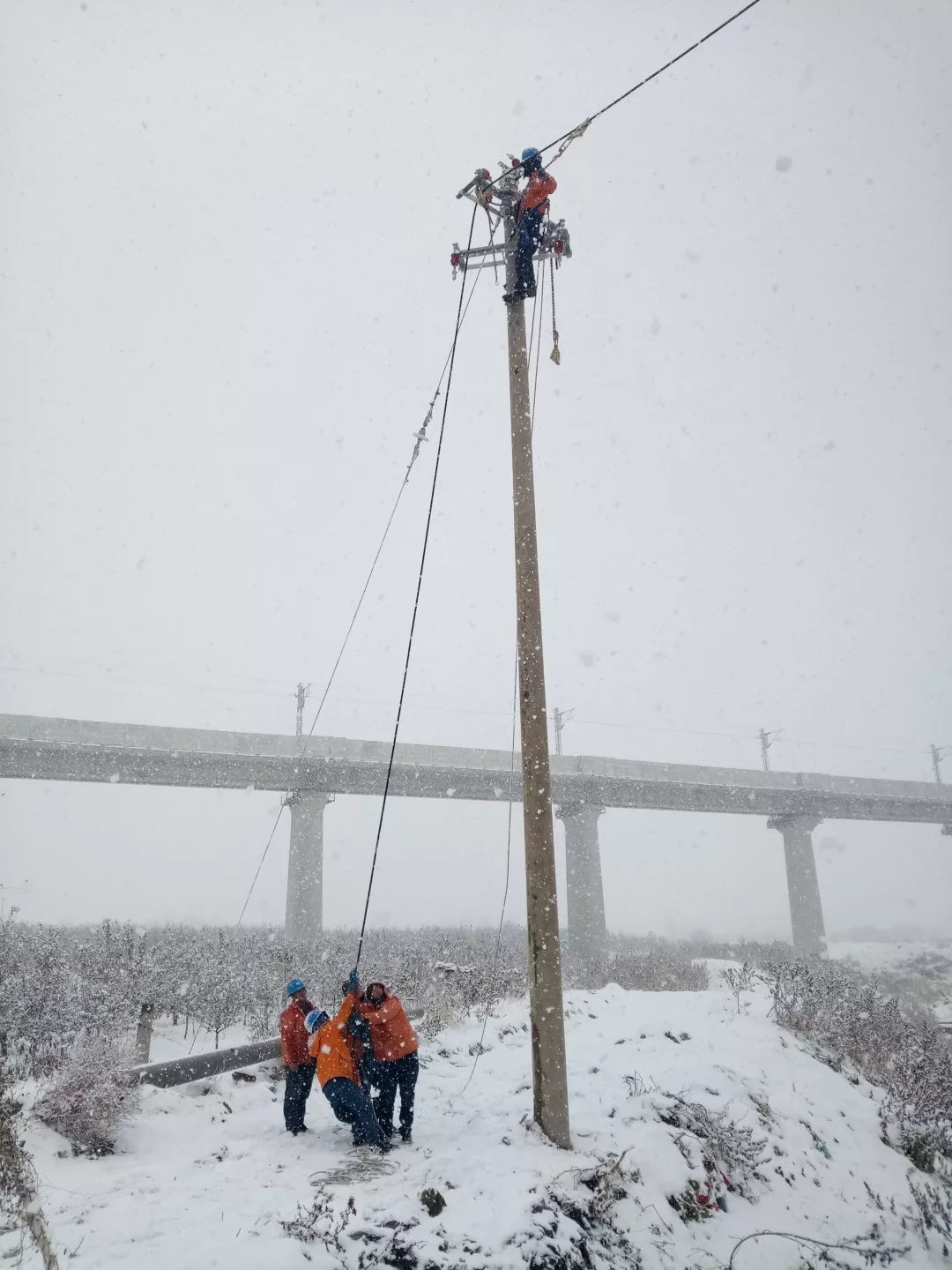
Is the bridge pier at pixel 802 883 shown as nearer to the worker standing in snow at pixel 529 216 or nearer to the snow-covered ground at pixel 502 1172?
the snow-covered ground at pixel 502 1172

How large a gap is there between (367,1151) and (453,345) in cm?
794

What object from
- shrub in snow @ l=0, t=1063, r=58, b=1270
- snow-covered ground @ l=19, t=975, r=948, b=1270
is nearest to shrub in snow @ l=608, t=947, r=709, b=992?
snow-covered ground @ l=19, t=975, r=948, b=1270

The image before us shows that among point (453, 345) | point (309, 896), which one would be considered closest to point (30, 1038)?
point (453, 345)

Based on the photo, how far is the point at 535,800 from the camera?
19.8ft

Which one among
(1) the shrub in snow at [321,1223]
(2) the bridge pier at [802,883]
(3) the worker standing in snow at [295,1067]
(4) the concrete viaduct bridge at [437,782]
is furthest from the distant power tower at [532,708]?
(2) the bridge pier at [802,883]

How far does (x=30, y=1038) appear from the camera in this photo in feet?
29.2

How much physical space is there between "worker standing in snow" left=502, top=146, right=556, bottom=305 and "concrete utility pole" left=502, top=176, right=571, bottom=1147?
0.35ft

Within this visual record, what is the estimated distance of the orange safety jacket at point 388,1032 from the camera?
6.41 m

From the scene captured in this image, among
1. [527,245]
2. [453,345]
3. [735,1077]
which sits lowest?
[735,1077]

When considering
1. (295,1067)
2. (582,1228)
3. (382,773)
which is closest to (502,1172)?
(582,1228)

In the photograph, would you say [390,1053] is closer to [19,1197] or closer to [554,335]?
[19,1197]

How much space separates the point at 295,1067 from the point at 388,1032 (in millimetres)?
1154

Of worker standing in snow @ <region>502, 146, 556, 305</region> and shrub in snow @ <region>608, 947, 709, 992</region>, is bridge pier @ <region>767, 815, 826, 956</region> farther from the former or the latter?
worker standing in snow @ <region>502, 146, 556, 305</region>

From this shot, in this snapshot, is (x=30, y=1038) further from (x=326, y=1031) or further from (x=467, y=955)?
(x=467, y=955)
